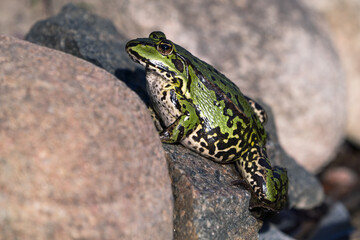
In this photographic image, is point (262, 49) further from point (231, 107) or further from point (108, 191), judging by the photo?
point (108, 191)

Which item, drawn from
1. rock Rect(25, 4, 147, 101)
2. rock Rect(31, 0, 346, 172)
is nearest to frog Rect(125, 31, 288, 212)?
rock Rect(25, 4, 147, 101)

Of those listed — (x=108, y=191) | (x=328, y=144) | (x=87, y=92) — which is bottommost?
(x=328, y=144)

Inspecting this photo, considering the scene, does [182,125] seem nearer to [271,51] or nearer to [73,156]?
[73,156]

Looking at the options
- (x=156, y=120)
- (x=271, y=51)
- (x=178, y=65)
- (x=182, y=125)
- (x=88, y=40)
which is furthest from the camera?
(x=271, y=51)

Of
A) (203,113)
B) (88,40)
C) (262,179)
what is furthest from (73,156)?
A: (88,40)

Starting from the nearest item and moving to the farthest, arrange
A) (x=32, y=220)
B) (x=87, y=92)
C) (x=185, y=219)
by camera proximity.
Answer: (x=32, y=220), (x=87, y=92), (x=185, y=219)

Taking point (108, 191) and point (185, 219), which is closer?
point (108, 191)

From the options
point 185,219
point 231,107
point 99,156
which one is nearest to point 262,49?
point 231,107

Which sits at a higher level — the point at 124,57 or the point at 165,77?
the point at 165,77
